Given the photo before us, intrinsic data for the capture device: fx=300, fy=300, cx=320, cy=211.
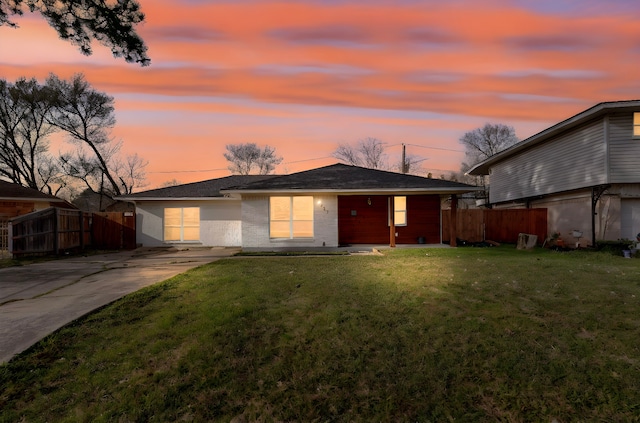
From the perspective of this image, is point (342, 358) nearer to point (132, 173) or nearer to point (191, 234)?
point (191, 234)

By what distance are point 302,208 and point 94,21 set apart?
924 cm

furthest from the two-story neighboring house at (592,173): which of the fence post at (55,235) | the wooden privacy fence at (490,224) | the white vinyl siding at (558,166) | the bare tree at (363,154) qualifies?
the bare tree at (363,154)

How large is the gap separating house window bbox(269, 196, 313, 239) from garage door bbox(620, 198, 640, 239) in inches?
497

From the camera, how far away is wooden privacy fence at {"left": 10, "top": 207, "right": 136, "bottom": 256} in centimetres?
1170

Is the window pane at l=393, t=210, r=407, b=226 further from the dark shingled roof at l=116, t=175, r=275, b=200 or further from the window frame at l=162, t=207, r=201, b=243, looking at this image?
the window frame at l=162, t=207, r=201, b=243

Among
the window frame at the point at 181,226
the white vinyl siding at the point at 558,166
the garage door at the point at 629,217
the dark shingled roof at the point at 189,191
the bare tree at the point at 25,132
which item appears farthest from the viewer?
the bare tree at the point at 25,132

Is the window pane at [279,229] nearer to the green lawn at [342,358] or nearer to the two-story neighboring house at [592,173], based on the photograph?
the green lawn at [342,358]

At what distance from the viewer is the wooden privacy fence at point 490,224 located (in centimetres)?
1590

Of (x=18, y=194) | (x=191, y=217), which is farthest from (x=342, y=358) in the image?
(x=18, y=194)

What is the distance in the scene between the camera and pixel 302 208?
13.9 meters

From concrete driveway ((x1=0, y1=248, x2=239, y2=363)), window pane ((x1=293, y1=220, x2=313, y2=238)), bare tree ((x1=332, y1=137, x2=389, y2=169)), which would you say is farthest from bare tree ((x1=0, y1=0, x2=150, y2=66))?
bare tree ((x1=332, y1=137, x2=389, y2=169))

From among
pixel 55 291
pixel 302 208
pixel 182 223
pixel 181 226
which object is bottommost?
pixel 55 291

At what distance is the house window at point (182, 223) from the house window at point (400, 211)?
10079 mm

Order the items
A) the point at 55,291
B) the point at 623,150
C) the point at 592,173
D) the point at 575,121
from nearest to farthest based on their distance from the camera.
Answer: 1. the point at 55,291
2. the point at 623,150
3. the point at 592,173
4. the point at 575,121
